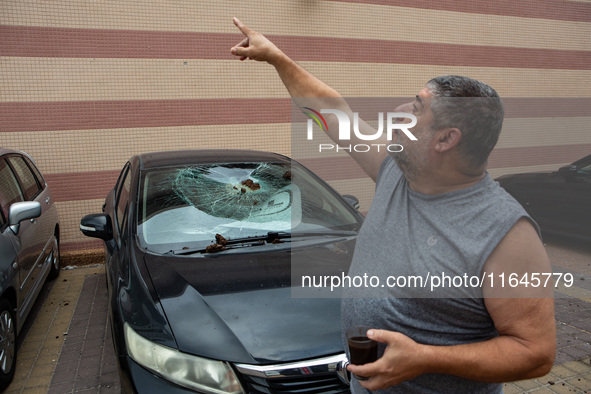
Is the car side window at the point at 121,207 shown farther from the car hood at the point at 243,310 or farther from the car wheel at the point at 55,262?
the car wheel at the point at 55,262

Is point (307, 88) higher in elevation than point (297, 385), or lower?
higher

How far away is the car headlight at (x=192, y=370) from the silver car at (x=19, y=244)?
5.58ft

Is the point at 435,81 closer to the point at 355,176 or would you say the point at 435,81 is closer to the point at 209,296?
the point at 209,296

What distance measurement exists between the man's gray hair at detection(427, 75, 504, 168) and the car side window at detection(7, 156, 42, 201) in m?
4.29

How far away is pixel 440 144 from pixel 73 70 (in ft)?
18.8

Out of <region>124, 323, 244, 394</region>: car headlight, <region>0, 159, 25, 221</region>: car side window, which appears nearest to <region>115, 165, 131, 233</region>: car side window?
<region>0, 159, 25, 221</region>: car side window

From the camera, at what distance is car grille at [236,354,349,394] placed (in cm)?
189

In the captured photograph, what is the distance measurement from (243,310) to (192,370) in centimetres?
34

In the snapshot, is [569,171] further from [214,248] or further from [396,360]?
[396,360]

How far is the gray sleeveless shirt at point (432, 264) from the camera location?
1.12 m

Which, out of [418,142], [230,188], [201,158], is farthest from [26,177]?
[418,142]

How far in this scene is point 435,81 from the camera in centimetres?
127

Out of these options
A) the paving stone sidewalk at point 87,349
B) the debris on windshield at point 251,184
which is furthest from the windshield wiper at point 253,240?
the paving stone sidewalk at point 87,349

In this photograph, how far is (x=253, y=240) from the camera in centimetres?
281
